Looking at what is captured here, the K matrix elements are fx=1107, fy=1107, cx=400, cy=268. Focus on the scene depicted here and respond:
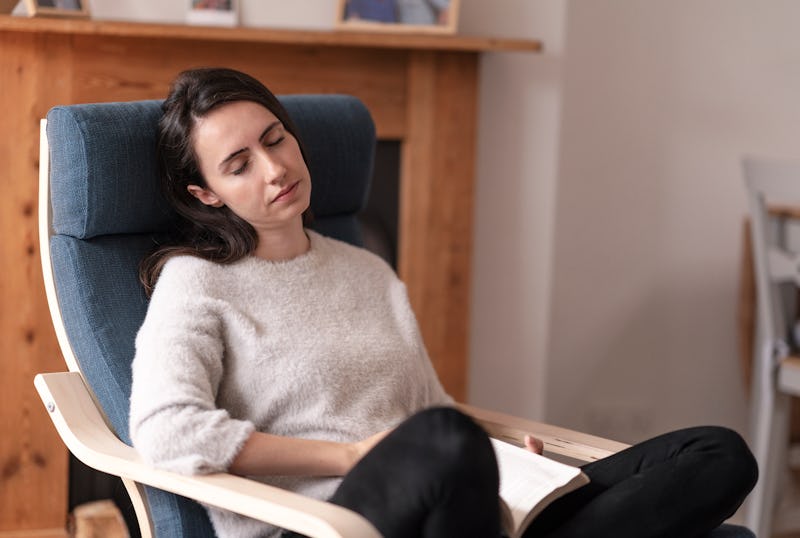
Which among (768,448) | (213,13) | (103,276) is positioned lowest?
(768,448)

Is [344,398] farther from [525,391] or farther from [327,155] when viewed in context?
[525,391]

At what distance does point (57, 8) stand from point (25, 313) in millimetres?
634

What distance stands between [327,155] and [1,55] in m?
0.82

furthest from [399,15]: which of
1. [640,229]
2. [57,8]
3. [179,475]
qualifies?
[179,475]

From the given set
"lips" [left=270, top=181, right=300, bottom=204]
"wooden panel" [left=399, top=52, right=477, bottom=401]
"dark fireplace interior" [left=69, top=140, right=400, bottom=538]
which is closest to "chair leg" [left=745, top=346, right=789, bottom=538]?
"wooden panel" [left=399, top=52, right=477, bottom=401]

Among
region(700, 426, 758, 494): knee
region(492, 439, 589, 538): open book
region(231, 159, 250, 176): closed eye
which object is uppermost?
region(231, 159, 250, 176): closed eye

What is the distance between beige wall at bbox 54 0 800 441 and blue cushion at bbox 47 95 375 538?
129 cm

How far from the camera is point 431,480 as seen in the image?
1208 millimetres

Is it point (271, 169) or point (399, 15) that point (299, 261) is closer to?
point (271, 169)

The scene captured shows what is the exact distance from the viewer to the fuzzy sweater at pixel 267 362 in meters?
1.32

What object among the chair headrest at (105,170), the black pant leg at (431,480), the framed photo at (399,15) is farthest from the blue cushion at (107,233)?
the framed photo at (399,15)

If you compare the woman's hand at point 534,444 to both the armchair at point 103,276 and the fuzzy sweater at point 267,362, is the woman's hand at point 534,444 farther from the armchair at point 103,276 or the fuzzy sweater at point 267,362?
the fuzzy sweater at point 267,362

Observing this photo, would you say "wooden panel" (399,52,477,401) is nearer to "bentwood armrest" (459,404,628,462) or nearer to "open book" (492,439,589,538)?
"bentwood armrest" (459,404,628,462)

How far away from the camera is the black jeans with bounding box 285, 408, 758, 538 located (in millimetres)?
1218
